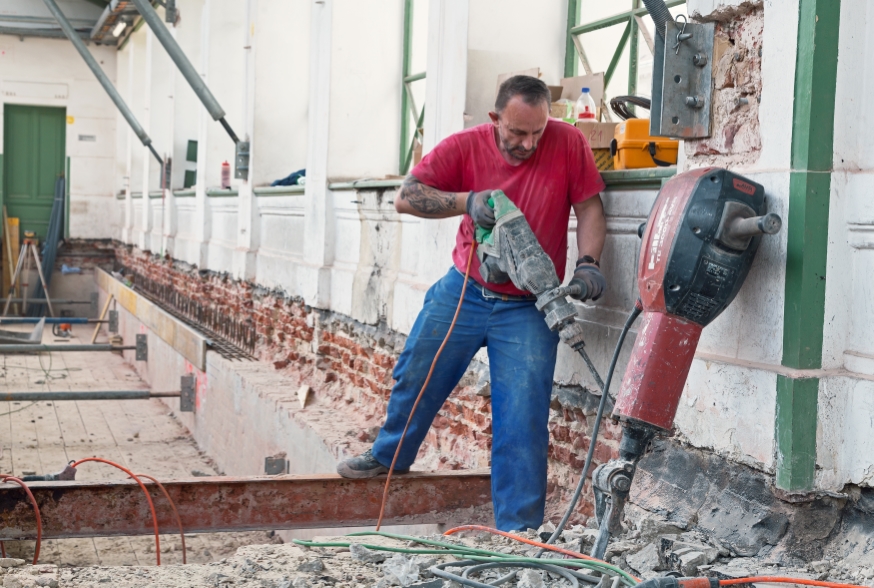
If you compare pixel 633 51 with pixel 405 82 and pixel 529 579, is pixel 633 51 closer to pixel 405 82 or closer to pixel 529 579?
pixel 405 82

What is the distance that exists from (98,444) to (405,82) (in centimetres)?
465

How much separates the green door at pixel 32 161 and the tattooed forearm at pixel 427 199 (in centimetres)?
1636

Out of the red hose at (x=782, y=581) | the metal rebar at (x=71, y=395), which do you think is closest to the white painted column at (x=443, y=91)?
the red hose at (x=782, y=581)

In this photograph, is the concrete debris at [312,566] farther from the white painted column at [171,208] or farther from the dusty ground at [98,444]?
the white painted column at [171,208]

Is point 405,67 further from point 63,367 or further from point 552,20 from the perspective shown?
point 63,367

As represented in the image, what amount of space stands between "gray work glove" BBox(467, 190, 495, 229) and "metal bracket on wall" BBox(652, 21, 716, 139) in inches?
29.0

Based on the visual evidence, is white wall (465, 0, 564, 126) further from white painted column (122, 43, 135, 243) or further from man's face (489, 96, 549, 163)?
white painted column (122, 43, 135, 243)

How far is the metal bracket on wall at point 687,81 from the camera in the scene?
3.33 meters

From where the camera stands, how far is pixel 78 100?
60.8ft

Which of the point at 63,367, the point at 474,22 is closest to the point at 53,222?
the point at 63,367

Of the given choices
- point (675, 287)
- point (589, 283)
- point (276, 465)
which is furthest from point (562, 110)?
point (276, 465)

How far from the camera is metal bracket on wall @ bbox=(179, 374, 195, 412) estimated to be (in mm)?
9711

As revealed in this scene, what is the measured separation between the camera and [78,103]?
731 inches

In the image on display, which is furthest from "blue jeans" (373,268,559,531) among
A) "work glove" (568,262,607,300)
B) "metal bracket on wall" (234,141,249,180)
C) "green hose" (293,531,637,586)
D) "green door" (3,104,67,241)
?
"green door" (3,104,67,241)
